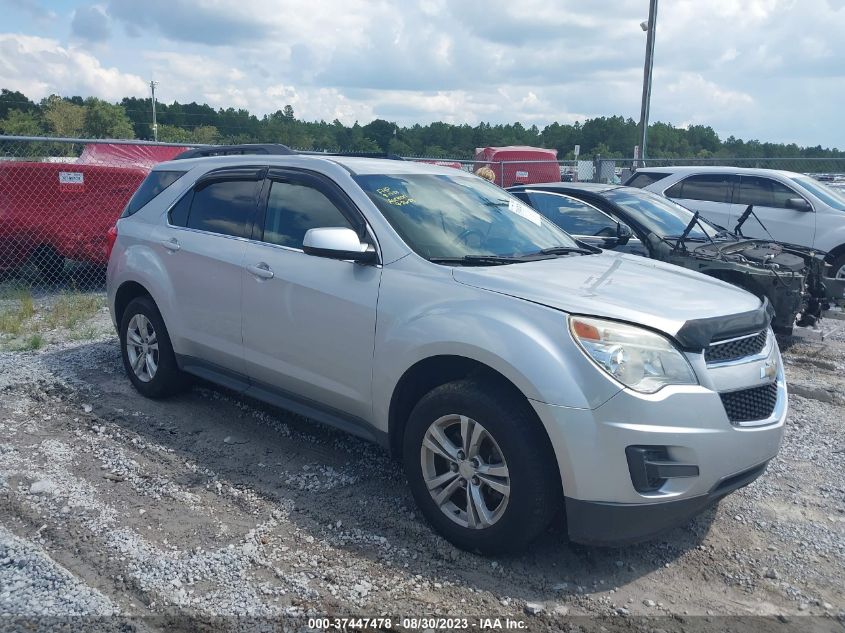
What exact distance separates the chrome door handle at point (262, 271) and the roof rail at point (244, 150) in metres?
0.95

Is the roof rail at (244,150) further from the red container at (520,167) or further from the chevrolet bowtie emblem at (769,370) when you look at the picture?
the red container at (520,167)

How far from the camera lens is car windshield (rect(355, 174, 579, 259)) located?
4.36 m

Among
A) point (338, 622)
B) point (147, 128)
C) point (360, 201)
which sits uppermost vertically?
point (147, 128)

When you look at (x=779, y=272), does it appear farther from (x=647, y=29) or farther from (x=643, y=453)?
(x=647, y=29)

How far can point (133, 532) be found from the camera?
3.95 metres

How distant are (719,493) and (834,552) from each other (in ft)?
3.04

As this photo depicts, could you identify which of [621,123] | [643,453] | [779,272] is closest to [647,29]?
[779,272]

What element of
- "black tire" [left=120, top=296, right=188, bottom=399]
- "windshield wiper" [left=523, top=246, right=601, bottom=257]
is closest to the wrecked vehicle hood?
"windshield wiper" [left=523, top=246, right=601, bottom=257]

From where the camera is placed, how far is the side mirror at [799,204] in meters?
11.4

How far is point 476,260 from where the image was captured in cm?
424

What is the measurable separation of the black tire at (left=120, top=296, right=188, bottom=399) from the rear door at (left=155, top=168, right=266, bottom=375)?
0.57 feet

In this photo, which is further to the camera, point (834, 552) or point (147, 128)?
point (147, 128)

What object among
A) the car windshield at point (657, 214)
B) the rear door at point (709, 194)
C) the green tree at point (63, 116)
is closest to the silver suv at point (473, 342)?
the car windshield at point (657, 214)

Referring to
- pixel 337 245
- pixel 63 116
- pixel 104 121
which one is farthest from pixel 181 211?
pixel 104 121
